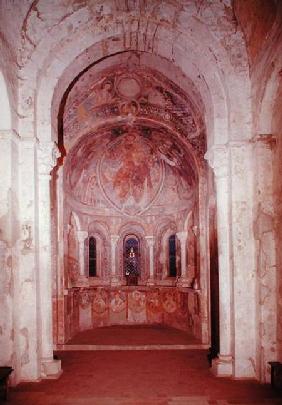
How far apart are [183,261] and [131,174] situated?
3540mm

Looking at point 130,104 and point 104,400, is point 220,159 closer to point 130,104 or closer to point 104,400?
point 104,400

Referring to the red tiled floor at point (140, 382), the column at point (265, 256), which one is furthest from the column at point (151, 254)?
the column at point (265, 256)

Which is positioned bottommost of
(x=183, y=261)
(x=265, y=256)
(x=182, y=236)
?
(x=183, y=261)

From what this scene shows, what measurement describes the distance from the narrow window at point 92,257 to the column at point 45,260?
24.7 feet

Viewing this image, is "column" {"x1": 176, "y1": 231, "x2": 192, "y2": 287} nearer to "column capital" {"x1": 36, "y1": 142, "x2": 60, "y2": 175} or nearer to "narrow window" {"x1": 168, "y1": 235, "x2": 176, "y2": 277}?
"narrow window" {"x1": 168, "y1": 235, "x2": 176, "y2": 277}

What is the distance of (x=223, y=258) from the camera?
8352 millimetres

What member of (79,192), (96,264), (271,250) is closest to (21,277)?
(271,250)

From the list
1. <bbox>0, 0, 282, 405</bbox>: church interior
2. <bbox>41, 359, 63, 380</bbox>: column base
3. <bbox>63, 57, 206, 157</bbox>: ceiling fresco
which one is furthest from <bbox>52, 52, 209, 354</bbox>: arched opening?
<bbox>41, 359, 63, 380</bbox>: column base

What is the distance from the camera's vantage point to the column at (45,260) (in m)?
8.10

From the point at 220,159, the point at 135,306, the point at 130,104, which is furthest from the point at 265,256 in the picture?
the point at 135,306

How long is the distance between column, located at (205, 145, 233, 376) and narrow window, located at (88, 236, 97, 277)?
318 inches

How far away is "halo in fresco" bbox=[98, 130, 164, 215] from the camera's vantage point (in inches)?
595

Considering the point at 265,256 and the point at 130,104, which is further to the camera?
the point at 130,104

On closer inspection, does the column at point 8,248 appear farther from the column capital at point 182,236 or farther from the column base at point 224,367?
the column capital at point 182,236
